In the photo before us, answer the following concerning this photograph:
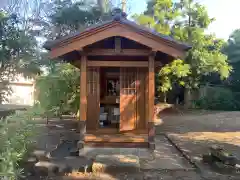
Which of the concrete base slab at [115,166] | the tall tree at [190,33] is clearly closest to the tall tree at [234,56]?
the tall tree at [190,33]

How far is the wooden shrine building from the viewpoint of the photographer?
6293mm

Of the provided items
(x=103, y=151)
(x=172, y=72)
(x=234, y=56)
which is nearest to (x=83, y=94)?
(x=103, y=151)

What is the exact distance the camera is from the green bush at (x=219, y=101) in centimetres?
1838

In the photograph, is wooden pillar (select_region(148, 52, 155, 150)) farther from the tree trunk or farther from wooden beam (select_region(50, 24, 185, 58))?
the tree trunk

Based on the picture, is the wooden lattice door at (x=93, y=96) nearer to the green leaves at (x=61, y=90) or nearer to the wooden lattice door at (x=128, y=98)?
the wooden lattice door at (x=128, y=98)

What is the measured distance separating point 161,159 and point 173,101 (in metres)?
15.3

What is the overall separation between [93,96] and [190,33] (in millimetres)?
11474

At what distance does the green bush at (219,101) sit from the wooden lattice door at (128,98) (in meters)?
12.4

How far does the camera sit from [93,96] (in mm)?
7496

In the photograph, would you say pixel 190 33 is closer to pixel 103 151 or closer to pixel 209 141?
pixel 209 141

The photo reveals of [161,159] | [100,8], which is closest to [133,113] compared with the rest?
[161,159]

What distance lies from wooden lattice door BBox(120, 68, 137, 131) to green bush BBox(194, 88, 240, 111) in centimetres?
1241

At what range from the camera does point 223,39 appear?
1791cm

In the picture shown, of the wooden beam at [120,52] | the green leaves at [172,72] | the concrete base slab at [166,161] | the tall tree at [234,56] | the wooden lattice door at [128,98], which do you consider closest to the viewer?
the concrete base slab at [166,161]
